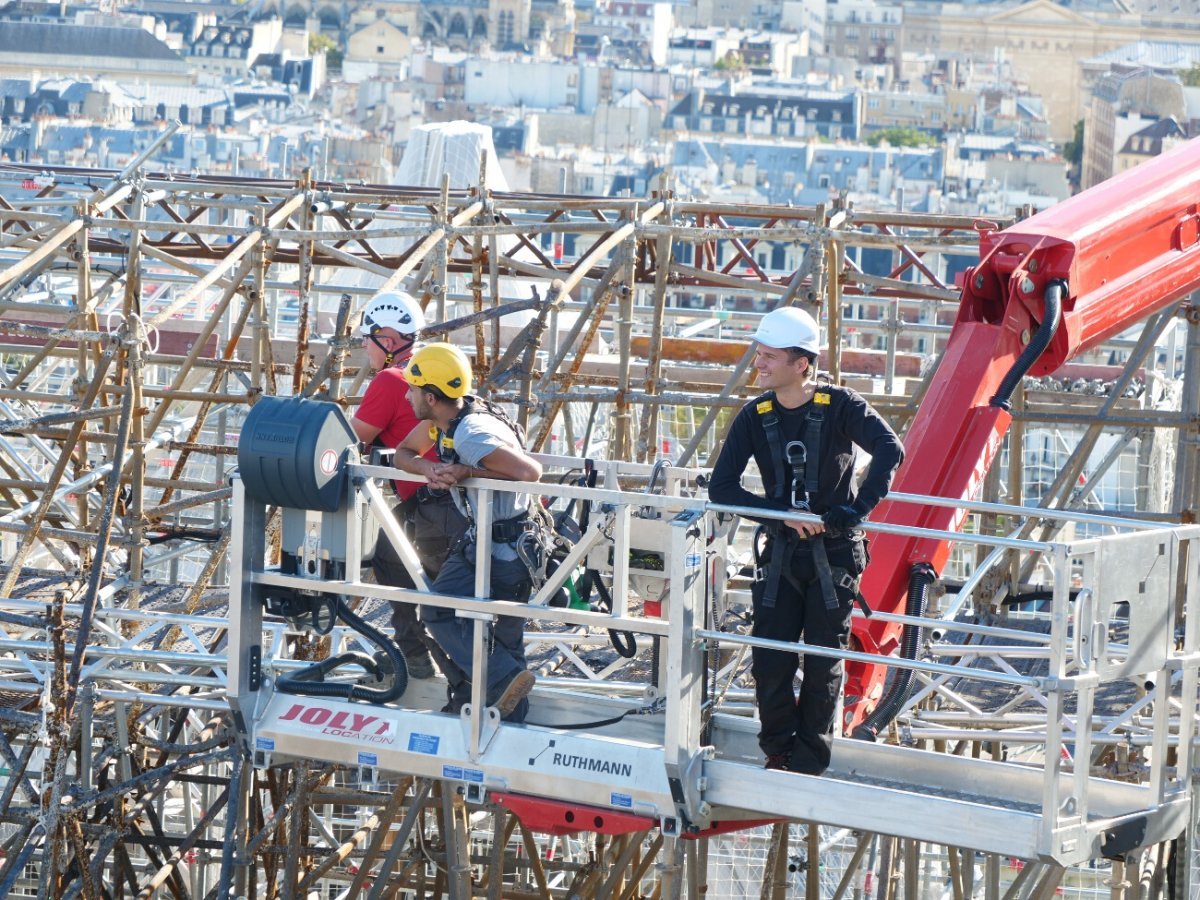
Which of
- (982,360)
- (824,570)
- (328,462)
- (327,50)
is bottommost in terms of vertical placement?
(824,570)

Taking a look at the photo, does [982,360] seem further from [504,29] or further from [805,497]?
[504,29]

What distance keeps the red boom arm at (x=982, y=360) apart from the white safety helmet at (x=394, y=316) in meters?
2.74

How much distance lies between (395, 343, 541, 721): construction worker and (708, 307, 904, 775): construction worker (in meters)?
1.05

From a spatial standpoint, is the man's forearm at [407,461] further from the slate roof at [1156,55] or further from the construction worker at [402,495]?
the slate roof at [1156,55]

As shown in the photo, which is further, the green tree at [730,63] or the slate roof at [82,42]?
the green tree at [730,63]

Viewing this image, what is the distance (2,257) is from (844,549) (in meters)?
17.9

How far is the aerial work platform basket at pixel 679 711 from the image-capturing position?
30.7 ft

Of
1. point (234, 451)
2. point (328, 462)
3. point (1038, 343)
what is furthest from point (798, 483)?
point (234, 451)

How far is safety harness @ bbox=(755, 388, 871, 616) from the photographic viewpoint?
9523mm

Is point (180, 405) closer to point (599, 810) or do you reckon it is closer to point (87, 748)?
point (87, 748)

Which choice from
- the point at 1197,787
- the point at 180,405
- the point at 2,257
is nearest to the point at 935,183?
the point at 180,405

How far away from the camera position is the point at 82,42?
5576 inches

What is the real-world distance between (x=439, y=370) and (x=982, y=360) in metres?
3.02

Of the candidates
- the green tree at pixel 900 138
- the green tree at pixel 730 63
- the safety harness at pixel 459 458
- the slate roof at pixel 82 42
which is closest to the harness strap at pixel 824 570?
the safety harness at pixel 459 458
